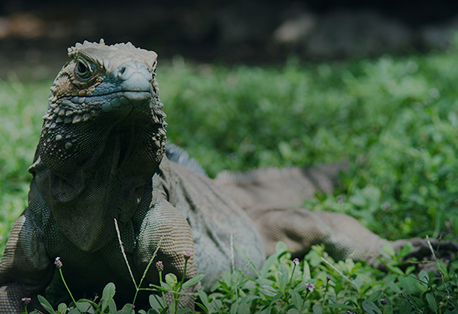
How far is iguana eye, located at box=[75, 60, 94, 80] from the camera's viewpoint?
1954mm

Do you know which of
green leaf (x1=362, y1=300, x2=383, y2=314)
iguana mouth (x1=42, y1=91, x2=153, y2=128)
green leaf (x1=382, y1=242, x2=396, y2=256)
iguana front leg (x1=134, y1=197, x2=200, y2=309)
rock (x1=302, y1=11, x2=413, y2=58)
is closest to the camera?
iguana mouth (x1=42, y1=91, x2=153, y2=128)

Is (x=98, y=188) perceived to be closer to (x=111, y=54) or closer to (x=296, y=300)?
(x=111, y=54)

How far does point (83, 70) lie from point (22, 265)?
98 cm

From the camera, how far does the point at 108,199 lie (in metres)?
2.16

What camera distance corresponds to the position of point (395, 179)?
13.5 feet

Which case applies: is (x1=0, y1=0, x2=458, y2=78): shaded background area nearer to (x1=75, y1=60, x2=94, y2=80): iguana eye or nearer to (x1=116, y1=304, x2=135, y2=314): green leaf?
(x1=75, y1=60, x2=94, y2=80): iguana eye

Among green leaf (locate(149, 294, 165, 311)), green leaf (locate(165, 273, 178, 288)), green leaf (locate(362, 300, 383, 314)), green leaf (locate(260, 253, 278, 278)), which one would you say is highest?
green leaf (locate(165, 273, 178, 288))

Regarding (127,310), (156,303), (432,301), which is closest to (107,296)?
(127,310)

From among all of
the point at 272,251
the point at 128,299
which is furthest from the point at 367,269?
the point at 128,299

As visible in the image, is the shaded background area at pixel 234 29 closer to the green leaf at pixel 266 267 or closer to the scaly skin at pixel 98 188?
the green leaf at pixel 266 267

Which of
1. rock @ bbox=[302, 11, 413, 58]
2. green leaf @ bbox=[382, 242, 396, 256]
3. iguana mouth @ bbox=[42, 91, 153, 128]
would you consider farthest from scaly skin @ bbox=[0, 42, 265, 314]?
rock @ bbox=[302, 11, 413, 58]

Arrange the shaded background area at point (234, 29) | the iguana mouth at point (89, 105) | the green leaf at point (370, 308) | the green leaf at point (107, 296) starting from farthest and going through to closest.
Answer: the shaded background area at point (234, 29) → the green leaf at point (370, 308) → the green leaf at point (107, 296) → the iguana mouth at point (89, 105)

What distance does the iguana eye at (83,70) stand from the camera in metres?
1.95

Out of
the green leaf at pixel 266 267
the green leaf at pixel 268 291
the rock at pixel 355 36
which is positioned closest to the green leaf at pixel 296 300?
the green leaf at pixel 268 291
